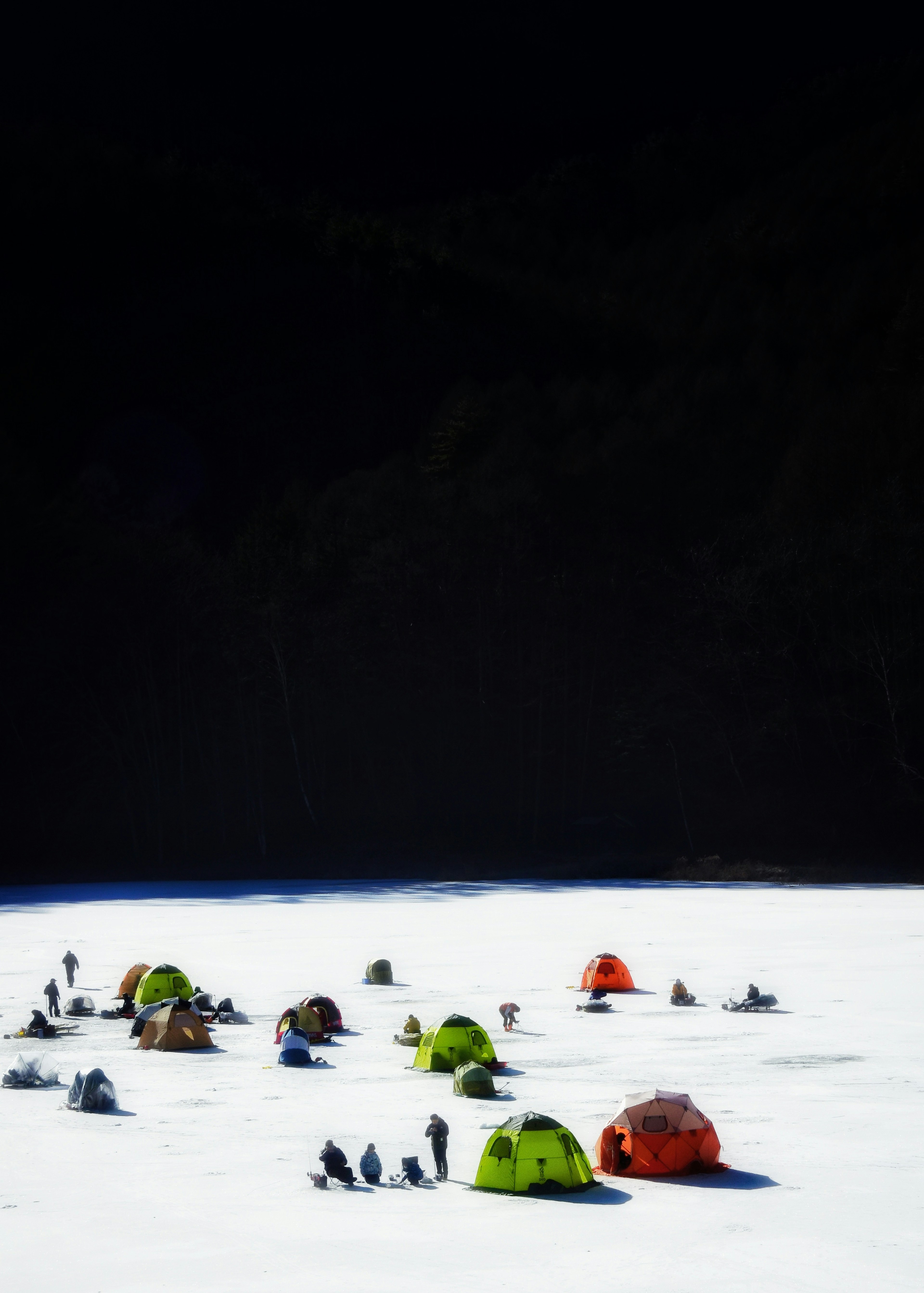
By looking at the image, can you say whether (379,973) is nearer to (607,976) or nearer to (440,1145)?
(607,976)

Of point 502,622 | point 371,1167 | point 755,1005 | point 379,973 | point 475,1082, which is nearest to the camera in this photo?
point 371,1167

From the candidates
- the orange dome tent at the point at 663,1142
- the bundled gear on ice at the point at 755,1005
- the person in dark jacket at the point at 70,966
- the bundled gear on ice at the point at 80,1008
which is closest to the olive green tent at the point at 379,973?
the bundled gear on ice at the point at 80,1008

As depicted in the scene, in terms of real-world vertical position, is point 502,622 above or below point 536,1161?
above

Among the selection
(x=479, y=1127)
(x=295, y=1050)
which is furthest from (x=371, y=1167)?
(x=295, y=1050)

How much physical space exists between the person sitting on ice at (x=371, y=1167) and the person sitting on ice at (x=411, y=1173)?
236mm

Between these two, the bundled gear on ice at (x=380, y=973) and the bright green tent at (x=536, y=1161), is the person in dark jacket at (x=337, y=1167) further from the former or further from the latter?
the bundled gear on ice at (x=380, y=973)

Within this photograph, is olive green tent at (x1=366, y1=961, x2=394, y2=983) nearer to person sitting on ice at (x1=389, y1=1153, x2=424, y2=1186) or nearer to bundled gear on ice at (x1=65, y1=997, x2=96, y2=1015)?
bundled gear on ice at (x1=65, y1=997, x2=96, y2=1015)

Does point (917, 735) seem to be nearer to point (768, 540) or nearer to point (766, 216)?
point (768, 540)

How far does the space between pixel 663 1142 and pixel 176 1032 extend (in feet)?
32.3

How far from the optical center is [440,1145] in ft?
46.1

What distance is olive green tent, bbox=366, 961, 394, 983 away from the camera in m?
27.8

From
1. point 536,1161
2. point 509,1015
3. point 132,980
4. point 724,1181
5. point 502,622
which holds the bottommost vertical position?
point 724,1181

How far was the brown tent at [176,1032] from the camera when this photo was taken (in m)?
21.5

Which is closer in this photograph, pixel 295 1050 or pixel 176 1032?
pixel 295 1050
